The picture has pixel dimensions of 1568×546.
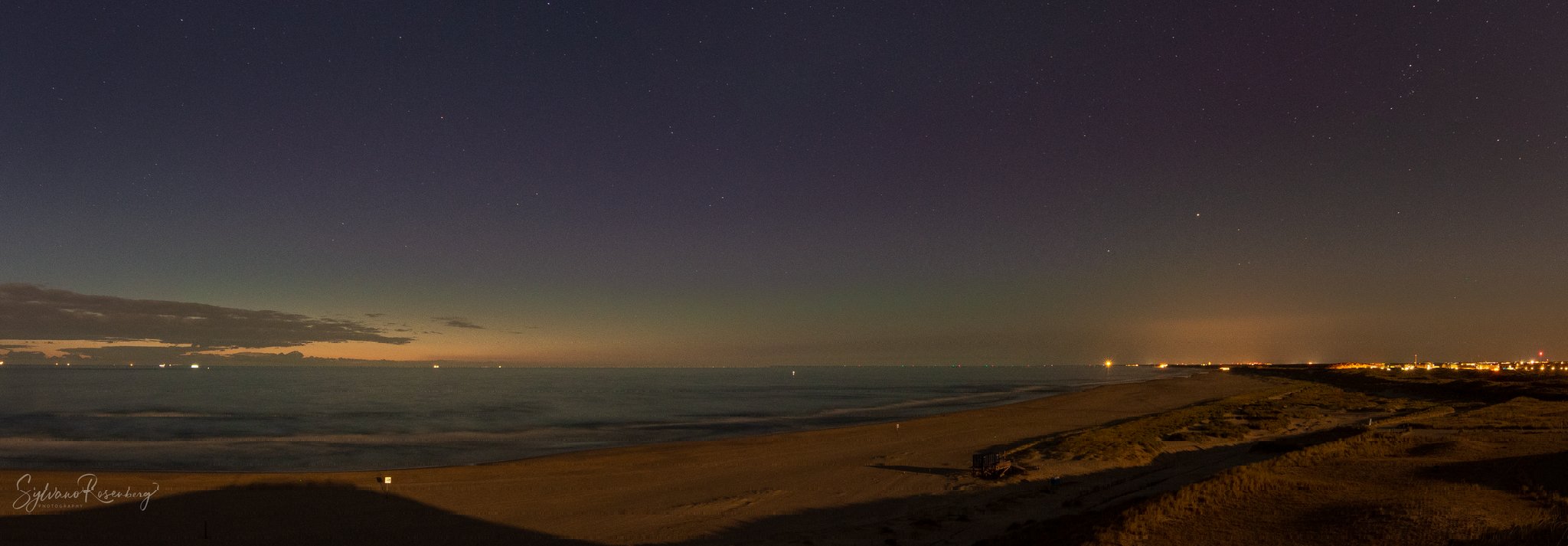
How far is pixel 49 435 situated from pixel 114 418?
14.8m

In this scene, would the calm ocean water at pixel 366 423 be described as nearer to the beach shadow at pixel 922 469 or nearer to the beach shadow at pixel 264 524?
the beach shadow at pixel 264 524

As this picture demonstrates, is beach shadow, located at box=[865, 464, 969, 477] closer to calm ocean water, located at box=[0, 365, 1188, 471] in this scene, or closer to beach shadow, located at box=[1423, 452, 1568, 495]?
beach shadow, located at box=[1423, 452, 1568, 495]

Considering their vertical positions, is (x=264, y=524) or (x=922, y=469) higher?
(x=922, y=469)

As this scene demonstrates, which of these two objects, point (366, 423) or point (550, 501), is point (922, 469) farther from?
point (366, 423)

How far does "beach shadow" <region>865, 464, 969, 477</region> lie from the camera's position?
26.6 m

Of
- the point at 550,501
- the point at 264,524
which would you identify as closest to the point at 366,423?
the point at 264,524

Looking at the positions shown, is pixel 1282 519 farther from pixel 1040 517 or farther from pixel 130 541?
pixel 130 541

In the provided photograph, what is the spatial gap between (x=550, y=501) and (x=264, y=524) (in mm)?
7533

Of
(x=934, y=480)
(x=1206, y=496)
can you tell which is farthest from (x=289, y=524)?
(x=1206, y=496)

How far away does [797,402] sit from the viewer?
89875 mm

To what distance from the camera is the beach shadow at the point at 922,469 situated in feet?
87.3

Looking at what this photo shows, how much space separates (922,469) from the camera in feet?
91.3

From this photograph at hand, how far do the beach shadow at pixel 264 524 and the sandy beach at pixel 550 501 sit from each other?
0.06 meters

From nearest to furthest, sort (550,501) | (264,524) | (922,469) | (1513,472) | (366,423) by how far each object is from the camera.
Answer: (1513,472), (264,524), (550,501), (922,469), (366,423)
